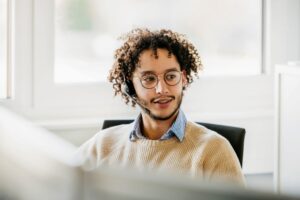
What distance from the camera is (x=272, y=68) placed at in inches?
108

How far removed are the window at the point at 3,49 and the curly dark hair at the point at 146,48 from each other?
2.49ft

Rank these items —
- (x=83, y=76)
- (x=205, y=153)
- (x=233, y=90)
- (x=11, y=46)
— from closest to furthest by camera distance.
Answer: (x=205, y=153)
(x=11, y=46)
(x=83, y=76)
(x=233, y=90)

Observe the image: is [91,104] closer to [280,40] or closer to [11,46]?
[11,46]

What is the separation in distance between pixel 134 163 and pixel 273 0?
53.7 inches

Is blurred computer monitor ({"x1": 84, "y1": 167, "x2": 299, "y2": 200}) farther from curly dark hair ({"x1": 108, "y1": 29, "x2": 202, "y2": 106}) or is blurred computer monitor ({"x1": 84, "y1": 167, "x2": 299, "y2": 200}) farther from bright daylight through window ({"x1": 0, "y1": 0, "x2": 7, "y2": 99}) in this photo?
bright daylight through window ({"x1": 0, "y1": 0, "x2": 7, "y2": 99})

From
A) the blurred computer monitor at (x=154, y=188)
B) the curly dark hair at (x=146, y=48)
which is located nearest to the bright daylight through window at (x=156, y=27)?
the curly dark hair at (x=146, y=48)

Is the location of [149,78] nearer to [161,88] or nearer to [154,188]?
[161,88]

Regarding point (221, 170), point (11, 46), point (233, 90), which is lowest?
point (221, 170)

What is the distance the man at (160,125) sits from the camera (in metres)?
1.55

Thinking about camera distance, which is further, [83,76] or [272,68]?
[272,68]

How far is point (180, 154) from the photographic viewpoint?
1.55 m

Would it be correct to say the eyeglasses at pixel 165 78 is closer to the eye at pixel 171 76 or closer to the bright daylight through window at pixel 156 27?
the eye at pixel 171 76

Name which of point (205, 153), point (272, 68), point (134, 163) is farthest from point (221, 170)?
point (272, 68)

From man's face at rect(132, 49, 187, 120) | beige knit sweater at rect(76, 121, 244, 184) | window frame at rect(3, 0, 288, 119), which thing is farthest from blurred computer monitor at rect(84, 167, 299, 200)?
window frame at rect(3, 0, 288, 119)
